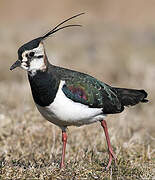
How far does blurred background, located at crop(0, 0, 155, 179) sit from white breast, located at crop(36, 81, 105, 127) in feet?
5.69

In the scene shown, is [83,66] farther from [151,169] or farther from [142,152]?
[151,169]

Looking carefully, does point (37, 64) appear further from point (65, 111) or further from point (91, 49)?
point (91, 49)

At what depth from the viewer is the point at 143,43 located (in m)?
16.2

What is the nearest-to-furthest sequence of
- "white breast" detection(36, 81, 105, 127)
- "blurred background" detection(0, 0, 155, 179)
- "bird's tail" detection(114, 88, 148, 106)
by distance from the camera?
"white breast" detection(36, 81, 105, 127)
"bird's tail" detection(114, 88, 148, 106)
"blurred background" detection(0, 0, 155, 179)

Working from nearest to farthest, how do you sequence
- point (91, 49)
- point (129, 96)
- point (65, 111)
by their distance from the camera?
point (65, 111), point (129, 96), point (91, 49)

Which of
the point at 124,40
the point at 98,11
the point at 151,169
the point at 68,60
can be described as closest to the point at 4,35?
the point at 68,60

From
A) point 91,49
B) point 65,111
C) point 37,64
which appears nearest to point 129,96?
point 65,111

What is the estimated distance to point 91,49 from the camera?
49.4 feet

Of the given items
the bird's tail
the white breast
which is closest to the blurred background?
the bird's tail

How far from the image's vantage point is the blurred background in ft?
25.1

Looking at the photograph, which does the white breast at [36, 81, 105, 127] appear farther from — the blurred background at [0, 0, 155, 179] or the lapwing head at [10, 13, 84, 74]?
the blurred background at [0, 0, 155, 179]

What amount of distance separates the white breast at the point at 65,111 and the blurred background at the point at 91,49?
5.69 feet

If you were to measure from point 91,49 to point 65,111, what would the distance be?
1058 cm

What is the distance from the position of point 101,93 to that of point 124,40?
11.2 m
